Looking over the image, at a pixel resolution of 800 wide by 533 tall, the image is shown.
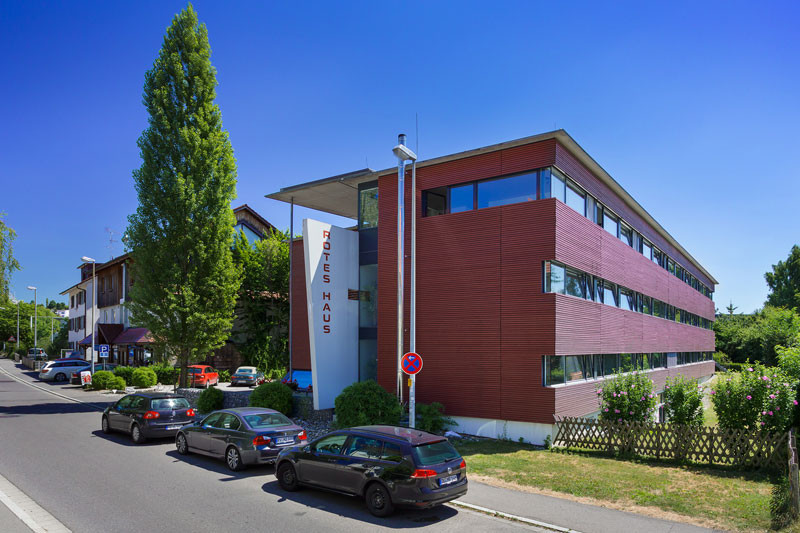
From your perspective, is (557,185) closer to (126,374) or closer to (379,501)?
(379,501)

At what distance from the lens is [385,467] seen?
29.5 feet

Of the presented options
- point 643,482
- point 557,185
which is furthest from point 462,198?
point 643,482

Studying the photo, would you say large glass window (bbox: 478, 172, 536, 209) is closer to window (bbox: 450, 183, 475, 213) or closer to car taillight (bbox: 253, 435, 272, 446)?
window (bbox: 450, 183, 475, 213)

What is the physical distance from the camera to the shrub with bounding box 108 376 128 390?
112ft

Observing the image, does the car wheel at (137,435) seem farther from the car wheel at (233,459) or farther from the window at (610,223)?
the window at (610,223)

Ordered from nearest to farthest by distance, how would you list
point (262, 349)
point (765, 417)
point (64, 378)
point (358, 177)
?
1. point (765, 417)
2. point (358, 177)
3. point (262, 349)
4. point (64, 378)

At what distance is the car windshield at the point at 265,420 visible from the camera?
12570 mm

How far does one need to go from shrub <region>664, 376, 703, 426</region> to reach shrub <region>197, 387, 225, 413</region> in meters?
17.4

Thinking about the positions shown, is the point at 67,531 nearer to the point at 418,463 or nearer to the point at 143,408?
the point at 418,463

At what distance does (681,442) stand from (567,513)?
582 centimetres

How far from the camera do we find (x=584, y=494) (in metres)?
10.4

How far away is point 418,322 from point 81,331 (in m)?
58.6

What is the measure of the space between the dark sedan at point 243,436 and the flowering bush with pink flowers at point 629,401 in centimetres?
912

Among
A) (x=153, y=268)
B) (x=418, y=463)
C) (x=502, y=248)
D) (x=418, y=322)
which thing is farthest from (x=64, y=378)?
(x=418, y=463)
